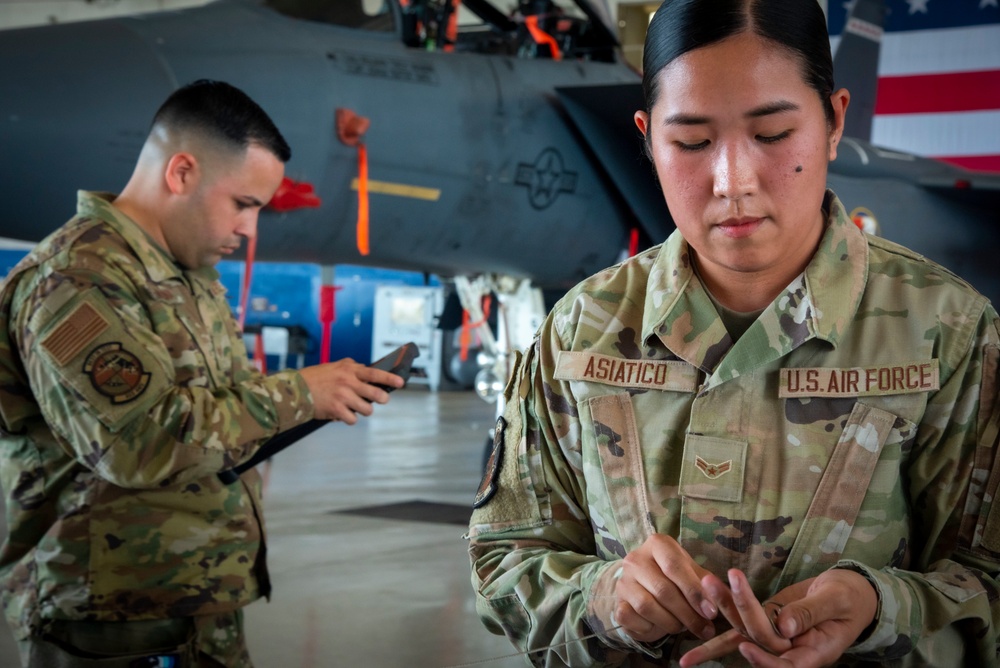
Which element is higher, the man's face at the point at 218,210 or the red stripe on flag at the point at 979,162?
the red stripe on flag at the point at 979,162

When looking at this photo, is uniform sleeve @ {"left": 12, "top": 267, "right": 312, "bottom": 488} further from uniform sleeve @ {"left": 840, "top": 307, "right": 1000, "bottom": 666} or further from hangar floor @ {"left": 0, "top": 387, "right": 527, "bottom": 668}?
uniform sleeve @ {"left": 840, "top": 307, "right": 1000, "bottom": 666}

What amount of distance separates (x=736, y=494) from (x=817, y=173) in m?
0.34

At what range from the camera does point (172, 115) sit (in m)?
2.00

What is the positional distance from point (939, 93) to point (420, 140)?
8.01 meters

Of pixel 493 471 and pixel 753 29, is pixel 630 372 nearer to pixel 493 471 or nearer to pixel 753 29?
pixel 493 471

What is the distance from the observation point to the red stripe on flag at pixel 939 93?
33.4 ft

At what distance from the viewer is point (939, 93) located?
1035 centimetres

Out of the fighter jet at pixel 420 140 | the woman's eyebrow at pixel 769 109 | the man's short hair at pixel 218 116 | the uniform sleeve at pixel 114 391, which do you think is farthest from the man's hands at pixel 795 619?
the fighter jet at pixel 420 140

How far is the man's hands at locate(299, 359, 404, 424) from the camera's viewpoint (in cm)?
188

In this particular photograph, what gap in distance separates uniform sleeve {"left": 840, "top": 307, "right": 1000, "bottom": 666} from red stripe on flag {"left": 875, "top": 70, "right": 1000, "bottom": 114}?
10.2 metres

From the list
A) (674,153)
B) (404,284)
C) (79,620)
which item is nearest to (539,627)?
(674,153)

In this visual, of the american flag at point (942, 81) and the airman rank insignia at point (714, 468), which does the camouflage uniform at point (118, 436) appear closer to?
the airman rank insignia at point (714, 468)

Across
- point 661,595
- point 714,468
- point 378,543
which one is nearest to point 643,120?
point 714,468

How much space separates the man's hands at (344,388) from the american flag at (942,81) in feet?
31.0
